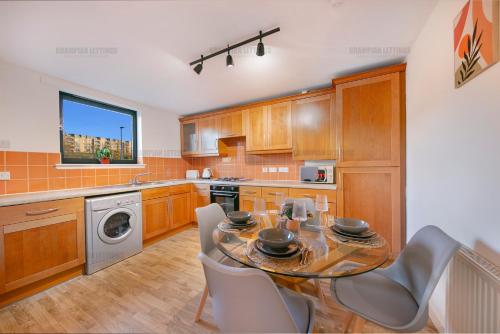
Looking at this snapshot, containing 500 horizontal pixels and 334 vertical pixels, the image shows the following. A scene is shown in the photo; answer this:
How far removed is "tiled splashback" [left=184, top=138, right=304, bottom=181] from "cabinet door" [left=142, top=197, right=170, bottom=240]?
4.31ft

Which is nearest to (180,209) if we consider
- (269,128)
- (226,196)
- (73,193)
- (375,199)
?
(226,196)

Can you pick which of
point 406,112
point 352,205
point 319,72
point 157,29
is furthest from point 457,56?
point 157,29

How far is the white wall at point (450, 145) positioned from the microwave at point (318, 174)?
891 mm

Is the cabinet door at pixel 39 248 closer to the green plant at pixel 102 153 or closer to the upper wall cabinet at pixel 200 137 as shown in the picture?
the green plant at pixel 102 153

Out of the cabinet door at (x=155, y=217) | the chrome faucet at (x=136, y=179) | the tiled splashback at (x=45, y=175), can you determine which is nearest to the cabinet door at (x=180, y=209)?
the cabinet door at (x=155, y=217)

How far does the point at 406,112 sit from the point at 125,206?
11.1 ft

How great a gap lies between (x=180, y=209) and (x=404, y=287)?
9.75 feet

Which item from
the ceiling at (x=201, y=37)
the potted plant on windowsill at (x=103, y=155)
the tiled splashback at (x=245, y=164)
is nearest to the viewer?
the ceiling at (x=201, y=37)

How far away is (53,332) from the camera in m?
1.32

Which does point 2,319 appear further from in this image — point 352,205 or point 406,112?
point 406,112

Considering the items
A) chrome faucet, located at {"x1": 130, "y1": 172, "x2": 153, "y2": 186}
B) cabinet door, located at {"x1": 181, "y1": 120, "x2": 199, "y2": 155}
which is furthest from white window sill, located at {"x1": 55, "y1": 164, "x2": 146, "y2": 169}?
cabinet door, located at {"x1": 181, "y1": 120, "x2": 199, "y2": 155}

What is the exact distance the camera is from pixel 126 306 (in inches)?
60.7

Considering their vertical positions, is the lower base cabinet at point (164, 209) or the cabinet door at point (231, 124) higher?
the cabinet door at point (231, 124)

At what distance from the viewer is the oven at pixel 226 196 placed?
303 centimetres
